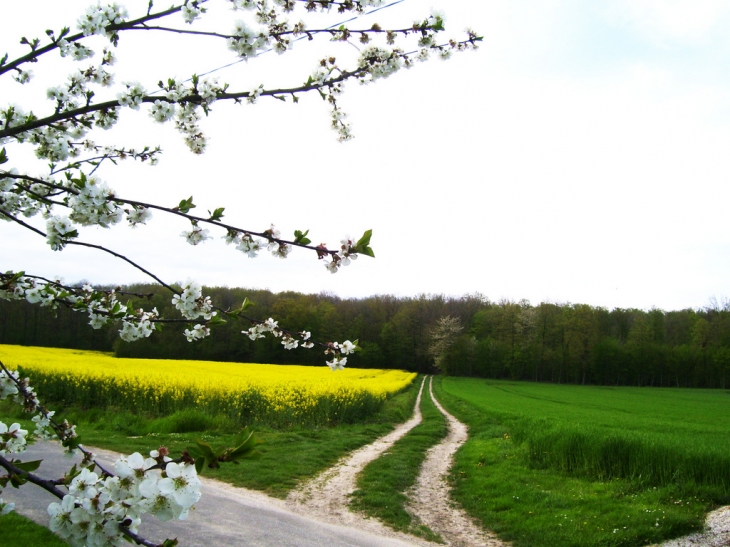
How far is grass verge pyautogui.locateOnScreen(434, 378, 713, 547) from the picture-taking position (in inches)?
239

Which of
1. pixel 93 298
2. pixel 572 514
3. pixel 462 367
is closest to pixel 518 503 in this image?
pixel 572 514

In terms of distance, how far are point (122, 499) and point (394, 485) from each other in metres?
7.38

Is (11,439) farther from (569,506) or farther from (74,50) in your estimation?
(569,506)

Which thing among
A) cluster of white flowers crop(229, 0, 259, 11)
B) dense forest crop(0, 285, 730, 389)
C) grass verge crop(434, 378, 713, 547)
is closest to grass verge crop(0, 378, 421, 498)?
grass verge crop(434, 378, 713, 547)

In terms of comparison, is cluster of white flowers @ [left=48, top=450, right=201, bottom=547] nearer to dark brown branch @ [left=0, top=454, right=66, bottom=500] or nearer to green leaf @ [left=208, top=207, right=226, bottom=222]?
dark brown branch @ [left=0, top=454, right=66, bottom=500]

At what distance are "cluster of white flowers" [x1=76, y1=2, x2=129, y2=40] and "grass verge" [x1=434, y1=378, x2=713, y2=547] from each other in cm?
659

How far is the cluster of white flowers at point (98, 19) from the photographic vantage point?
7.36 feet

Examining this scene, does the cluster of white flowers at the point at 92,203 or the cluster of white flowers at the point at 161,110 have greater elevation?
the cluster of white flowers at the point at 161,110

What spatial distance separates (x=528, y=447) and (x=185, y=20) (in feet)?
33.4

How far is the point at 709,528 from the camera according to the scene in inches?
250

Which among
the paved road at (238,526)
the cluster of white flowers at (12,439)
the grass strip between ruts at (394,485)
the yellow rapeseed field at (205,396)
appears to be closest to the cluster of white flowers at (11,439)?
the cluster of white flowers at (12,439)

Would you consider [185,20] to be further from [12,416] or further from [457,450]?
[12,416]

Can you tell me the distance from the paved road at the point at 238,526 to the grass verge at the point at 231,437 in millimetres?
970

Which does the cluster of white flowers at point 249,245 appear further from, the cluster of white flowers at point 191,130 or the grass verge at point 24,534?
the grass verge at point 24,534
